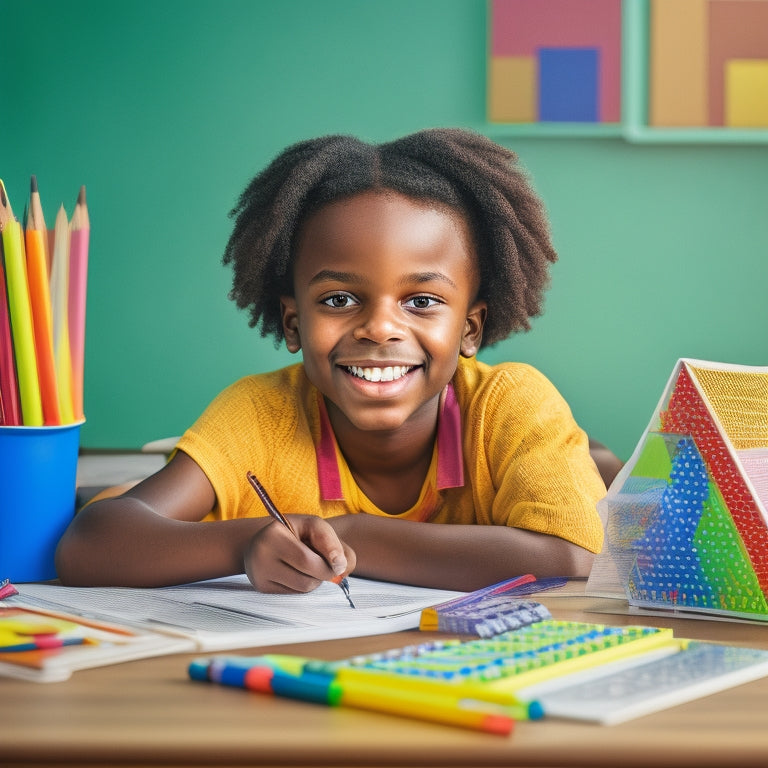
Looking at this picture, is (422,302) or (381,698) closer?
(381,698)

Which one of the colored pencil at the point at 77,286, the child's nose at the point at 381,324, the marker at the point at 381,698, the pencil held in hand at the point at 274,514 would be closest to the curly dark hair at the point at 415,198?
the child's nose at the point at 381,324

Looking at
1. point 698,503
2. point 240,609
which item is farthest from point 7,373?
point 698,503

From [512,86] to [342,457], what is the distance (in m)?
1.22

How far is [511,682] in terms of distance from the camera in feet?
1.32

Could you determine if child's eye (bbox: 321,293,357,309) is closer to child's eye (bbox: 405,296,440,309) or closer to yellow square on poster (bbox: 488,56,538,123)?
child's eye (bbox: 405,296,440,309)

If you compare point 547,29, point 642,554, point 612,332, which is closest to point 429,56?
point 547,29

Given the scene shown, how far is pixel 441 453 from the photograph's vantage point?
104 centimetres

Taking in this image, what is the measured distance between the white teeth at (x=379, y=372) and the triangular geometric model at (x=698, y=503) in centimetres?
32

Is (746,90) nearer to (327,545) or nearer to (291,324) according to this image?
(291,324)

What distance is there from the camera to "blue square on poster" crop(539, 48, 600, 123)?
2.05 metres

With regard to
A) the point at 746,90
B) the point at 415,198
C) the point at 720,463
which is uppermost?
the point at 746,90

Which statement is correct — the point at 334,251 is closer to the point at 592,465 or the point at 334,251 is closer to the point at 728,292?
the point at 592,465

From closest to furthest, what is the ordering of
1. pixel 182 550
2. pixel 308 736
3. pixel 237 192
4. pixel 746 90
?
pixel 308 736 < pixel 182 550 < pixel 746 90 < pixel 237 192

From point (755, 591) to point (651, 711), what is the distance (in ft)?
0.77
